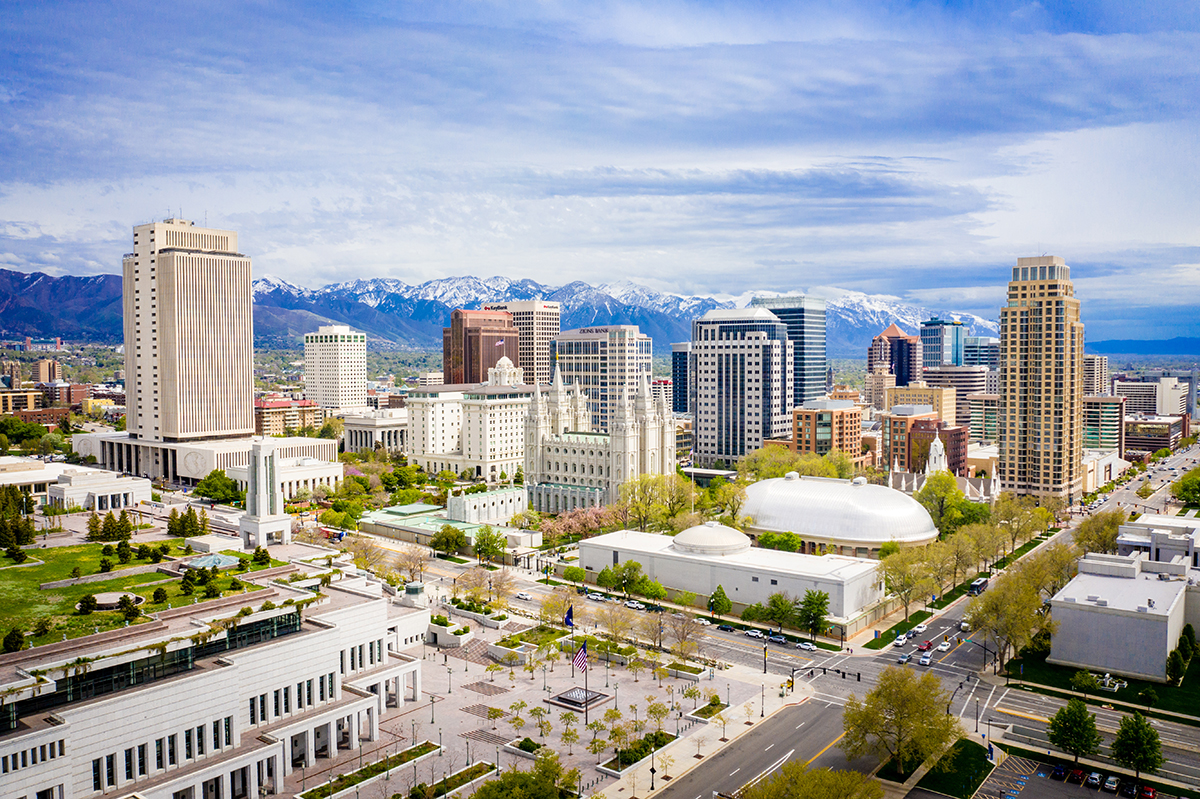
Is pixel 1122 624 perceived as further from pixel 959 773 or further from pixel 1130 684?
pixel 959 773

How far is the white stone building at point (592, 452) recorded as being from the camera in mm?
152250

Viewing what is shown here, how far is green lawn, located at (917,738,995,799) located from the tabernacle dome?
57.1 metres

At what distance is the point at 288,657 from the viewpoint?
6075cm

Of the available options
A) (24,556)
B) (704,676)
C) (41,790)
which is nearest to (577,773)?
(704,676)

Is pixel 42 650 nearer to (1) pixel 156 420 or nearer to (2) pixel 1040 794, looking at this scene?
(2) pixel 1040 794

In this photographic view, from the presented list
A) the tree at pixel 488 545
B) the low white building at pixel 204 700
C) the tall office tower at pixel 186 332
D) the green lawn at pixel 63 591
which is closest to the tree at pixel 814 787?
the low white building at pixel 204 700

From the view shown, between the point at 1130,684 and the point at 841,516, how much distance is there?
4660 cm

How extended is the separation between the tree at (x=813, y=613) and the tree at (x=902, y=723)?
2749 centimetres

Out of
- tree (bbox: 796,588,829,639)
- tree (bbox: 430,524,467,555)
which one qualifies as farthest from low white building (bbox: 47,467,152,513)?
tree (bbox: 796,588,829,639)

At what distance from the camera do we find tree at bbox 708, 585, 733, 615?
9462 centimetres

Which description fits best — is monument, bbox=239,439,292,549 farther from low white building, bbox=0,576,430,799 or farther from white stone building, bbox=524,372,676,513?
white stone building, bbox=524,372,676,513

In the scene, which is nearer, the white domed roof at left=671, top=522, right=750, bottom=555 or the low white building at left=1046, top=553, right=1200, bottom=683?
the low white building at left=1046, top=553, right=1200, bottom=683

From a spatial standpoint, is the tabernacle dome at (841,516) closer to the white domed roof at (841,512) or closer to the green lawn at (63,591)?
the white domed roof at (841,512)

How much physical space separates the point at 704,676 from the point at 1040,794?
28410 millimetres
